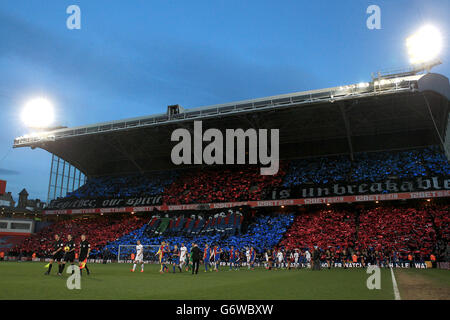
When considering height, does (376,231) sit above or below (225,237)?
above

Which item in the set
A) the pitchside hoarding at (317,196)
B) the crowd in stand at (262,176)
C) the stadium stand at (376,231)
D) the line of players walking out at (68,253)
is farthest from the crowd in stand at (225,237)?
the line of players walking out at (68,253)

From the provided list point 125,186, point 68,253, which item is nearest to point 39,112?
point 125,186

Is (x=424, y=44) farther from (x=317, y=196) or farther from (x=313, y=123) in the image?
(x=317, y=196)

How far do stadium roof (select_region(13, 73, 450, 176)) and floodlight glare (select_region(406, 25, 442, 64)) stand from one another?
244cm

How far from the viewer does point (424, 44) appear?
109 ft

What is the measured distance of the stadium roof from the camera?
33.2m

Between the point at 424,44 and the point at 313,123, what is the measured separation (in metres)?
13.5

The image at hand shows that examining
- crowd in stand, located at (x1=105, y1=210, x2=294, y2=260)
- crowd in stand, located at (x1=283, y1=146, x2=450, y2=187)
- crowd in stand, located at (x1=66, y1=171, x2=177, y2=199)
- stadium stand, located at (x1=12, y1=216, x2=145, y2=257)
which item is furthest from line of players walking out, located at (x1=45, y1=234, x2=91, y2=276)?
crowd in stand, located at (x1=66, y1=171, x2=177, y2=199)

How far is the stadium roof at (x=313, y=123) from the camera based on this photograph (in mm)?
33250

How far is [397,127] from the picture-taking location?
41.9m

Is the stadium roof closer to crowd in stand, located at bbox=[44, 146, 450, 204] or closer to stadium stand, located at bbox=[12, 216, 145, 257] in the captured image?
crowd in stand, located at bbox=[44, 146, 450, 204]

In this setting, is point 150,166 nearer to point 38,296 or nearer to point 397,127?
point 397,127

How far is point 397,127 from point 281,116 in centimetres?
1391
